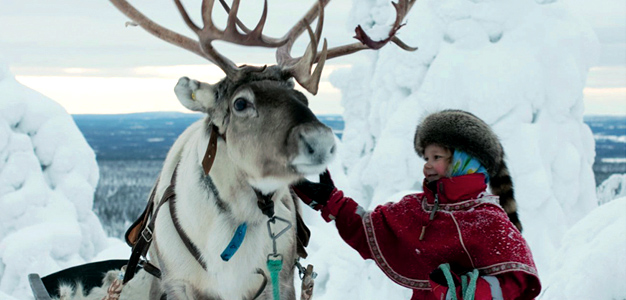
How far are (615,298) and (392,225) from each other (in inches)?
68.9

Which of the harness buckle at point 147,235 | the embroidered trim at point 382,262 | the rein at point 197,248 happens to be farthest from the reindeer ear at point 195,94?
the embroidered trim at point 382,262

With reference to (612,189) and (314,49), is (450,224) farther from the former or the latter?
(612,189)

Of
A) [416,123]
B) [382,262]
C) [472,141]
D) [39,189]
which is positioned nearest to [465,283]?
[382,262]

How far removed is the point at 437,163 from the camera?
2881 millimetres

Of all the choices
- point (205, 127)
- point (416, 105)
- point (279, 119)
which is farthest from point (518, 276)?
point (416, 105)

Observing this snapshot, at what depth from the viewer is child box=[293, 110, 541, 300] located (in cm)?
256

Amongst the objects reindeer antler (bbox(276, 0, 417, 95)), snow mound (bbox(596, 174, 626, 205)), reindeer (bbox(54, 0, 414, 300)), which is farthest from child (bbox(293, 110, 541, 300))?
snow mound (bbox(596, 174, 626, 205))

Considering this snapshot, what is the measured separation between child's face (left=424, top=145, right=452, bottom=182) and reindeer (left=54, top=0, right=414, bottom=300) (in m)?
0.72

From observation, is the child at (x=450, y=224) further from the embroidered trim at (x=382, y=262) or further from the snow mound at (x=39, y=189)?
the snow mound at (x=39, y=189)

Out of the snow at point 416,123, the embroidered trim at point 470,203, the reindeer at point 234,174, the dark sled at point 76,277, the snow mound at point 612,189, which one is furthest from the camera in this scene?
the snow mound at point 612,189

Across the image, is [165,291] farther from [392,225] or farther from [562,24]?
[562,24]

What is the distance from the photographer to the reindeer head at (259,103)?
2.33 metres

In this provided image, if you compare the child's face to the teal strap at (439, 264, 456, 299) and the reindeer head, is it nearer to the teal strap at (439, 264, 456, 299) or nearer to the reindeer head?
the teal strap at (439, 264, 456, 299)

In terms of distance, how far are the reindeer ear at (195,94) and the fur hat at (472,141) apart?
109 cm
